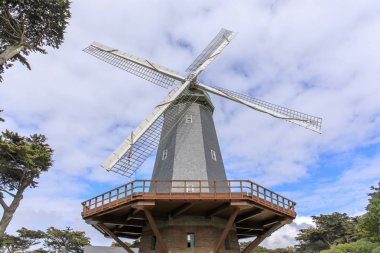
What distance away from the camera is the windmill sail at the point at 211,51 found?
23305 millimetres

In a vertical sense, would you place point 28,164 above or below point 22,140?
below

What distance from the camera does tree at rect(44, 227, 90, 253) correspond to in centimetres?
4316

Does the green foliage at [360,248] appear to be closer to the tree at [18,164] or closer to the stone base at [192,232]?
the stone base at [192,232]

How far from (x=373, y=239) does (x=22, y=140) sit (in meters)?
30.4

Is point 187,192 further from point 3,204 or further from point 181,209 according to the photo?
point 3,204

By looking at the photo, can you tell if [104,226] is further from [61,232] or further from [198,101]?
[61,232]

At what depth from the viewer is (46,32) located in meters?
17.1

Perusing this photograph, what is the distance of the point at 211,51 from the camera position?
25141mm

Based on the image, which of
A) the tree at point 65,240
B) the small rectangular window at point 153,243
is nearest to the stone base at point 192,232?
the small rectangular window at point 153,243

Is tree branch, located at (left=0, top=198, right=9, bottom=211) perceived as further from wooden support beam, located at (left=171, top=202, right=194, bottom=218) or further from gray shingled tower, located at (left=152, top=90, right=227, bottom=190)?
wooden support beam, located at (left=171, top=202, right=194, bottom=218)

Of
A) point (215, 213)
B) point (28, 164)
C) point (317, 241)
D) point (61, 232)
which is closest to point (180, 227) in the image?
point (215, 213)

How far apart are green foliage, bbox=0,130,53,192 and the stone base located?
1509 cm

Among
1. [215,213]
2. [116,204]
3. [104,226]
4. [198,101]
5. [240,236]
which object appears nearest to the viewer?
[116,204]

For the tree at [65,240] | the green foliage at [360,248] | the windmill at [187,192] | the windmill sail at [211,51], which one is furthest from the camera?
the tree at [65,240]
